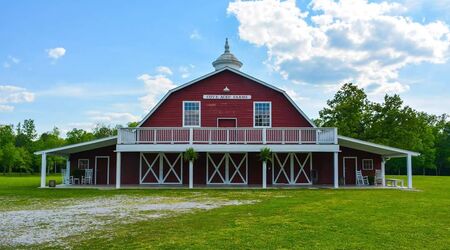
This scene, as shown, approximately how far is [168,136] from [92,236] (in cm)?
1264

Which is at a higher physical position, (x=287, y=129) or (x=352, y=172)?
(x=287, y=129)

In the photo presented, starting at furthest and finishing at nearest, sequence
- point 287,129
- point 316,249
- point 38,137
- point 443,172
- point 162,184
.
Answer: point 38,137, point 443,172, point 162,184, point 287,129, point 316,249

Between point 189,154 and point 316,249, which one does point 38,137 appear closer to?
point 189,154

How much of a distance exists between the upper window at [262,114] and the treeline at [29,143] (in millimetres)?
43183

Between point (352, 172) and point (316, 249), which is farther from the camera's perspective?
point (352, 172)

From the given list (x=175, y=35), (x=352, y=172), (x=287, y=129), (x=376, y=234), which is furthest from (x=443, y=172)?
(x=376, y=234)

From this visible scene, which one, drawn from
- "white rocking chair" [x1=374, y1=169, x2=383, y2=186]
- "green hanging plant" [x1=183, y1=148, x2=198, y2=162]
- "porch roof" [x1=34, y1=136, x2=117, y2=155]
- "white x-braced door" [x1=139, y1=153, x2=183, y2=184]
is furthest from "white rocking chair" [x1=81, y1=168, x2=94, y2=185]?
"white rocking chair" [x1=374, y1=169, x2=383, y2=186]

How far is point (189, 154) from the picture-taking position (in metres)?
19.0

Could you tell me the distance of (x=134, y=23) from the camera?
19.8 meters

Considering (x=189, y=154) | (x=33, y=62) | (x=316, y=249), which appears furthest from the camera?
(x=33, y=62)

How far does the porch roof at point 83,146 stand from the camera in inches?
807

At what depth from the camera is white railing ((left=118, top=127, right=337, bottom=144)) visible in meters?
19.9

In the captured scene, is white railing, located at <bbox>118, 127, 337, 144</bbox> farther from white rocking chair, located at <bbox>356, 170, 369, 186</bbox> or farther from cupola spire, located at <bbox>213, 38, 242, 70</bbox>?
cupola spire, located at <bbox>213, 38, 242, 70</bbox>

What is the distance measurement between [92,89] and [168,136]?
14025 mm
